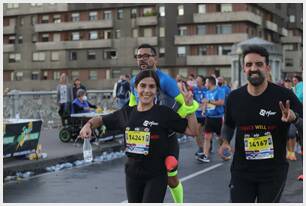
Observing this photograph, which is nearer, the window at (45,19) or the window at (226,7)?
the window at (226,7)

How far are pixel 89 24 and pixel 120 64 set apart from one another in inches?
259

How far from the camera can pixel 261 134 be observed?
486cm

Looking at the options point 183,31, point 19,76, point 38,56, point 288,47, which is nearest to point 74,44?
point 38,56

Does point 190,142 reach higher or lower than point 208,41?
lower

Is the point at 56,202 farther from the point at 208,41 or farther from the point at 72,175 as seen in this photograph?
the point at 208,41

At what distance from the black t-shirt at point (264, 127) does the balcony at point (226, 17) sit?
199 ft

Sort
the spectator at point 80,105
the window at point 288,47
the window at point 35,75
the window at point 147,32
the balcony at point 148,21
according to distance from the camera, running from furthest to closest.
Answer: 1. the window at point 288,47
2. the window at point 35,75
3. the window at point 147,32
4. the balcony at point 148,21
5. the spectator at point 80,105

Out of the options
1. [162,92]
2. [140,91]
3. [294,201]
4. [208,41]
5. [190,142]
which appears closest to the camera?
[140,91]

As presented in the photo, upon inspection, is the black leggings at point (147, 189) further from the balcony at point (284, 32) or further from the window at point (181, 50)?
the balcony at point (284, 32)

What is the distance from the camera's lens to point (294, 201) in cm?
753

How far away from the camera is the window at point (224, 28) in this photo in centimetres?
6588

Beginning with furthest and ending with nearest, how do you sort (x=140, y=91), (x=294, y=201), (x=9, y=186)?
(x=9, y=186), (x=294, y=201), (x=140, y=91)

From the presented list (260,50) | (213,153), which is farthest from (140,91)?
(213,153)

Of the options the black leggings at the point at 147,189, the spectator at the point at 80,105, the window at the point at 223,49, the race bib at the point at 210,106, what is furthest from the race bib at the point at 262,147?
the window at the point at 223,49
